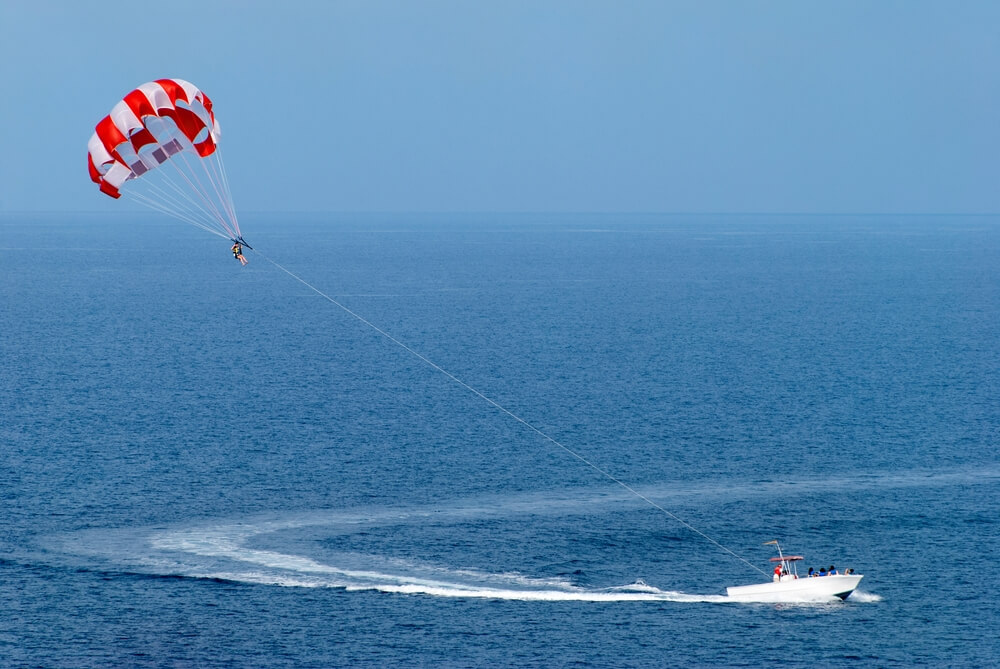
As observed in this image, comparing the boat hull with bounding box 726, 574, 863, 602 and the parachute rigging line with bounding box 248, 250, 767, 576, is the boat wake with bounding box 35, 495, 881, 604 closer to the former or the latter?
the boat hull with bounding box 726, 574, 863, 602

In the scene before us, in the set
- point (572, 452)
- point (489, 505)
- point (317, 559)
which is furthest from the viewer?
point (572, 452)

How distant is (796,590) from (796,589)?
6cm

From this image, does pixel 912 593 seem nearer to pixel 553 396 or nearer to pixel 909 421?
pixel 909 421

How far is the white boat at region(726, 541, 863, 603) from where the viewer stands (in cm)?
5706

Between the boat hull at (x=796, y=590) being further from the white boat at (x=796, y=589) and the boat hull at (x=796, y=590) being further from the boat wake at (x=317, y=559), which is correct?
the boat wake at (x=317, y=559)

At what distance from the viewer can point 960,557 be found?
62500 millimetres

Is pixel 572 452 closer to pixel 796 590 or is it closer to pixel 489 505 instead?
pixel 489 505

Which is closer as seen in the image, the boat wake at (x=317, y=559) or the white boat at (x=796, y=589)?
the white boat at (x=796, y=589)

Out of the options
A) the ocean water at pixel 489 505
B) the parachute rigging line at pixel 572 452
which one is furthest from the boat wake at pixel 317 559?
the parachute rigging line at pixel 572 452

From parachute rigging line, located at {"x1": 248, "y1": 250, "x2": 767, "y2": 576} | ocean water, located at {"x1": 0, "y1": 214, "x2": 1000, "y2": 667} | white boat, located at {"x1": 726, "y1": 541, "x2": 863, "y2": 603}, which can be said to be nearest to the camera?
ocean water, located at {"x1": 0, "y1": 214, "x2": 1000, "y2": 667}

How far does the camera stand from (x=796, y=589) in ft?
190

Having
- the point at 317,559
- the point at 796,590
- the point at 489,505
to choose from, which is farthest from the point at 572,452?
the point at 796,590

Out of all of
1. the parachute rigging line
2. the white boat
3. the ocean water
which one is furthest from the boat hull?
the parachute rigging line

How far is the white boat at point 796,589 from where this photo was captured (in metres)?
57.1
